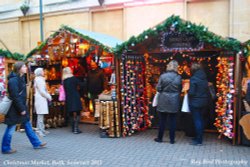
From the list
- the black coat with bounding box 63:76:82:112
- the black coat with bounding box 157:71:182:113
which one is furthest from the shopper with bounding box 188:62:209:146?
the black coat with bounding box 63:76:82:112

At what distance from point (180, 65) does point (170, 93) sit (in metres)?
1.57

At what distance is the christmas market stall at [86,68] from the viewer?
6.71m

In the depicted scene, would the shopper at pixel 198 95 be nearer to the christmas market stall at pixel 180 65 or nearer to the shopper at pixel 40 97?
the christmas market stall at pixel 180 65

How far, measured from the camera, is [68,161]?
5.11 m

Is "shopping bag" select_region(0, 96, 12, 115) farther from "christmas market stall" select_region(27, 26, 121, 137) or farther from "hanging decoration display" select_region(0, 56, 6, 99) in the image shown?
"hanging decoration display" select_region(0, 56, 6, 99)

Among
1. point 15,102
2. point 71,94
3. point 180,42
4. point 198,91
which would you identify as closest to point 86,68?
point 71,94

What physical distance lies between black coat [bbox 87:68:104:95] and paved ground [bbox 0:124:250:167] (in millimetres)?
1879

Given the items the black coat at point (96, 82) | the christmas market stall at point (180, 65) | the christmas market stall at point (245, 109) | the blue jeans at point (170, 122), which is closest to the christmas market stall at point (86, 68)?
the black coat at point (96, 82)

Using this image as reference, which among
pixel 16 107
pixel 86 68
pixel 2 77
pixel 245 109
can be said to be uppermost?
pixel 86 68

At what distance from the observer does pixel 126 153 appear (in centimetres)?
554

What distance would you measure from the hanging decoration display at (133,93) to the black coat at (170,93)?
3.11 feet

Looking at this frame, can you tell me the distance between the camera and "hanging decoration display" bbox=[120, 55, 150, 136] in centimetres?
668

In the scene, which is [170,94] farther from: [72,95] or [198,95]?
[72,95]

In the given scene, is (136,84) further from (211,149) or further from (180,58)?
(211,149)
